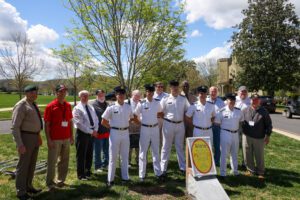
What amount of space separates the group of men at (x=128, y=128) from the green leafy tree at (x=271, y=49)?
95.9 feet

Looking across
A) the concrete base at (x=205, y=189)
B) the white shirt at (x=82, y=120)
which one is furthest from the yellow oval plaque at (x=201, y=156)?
the white shirt at (x=82, y=120)

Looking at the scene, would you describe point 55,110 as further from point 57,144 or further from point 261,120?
→ point 261,120

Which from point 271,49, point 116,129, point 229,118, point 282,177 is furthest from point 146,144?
point 271,49

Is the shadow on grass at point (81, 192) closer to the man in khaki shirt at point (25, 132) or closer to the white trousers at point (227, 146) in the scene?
the man in khaki shirt at point (25, 132)

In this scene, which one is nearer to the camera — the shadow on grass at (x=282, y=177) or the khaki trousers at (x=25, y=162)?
the khaki trousers at (x=25, y=162)

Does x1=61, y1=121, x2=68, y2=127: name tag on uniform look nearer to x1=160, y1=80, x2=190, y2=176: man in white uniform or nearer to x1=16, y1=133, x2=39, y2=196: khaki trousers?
x1=16, y1=133, x2=39, y2=196: khaki trousers

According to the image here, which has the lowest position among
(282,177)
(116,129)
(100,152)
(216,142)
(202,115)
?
(282,177)

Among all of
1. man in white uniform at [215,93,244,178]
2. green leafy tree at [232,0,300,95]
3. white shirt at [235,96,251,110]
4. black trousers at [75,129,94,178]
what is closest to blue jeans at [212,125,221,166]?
white shirt at [235,96,251,110]

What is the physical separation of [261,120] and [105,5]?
20.5 ft

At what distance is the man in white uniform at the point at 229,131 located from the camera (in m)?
6.63

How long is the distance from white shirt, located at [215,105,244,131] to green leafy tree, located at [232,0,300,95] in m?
29.6

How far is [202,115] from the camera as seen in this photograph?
21.5 ft

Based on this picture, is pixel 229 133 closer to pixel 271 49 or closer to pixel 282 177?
pixel 282 177

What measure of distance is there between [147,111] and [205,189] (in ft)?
6.80
